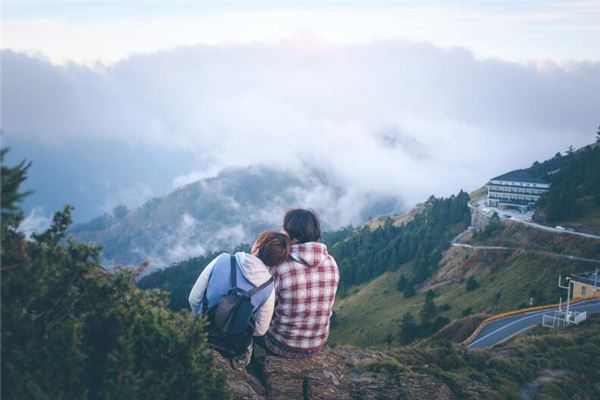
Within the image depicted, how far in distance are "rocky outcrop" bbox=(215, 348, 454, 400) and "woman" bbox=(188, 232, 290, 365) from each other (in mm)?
1853

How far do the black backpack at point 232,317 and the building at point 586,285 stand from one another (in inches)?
2035

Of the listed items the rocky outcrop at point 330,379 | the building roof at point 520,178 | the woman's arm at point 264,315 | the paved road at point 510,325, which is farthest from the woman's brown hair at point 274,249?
the building roof at point 520,178

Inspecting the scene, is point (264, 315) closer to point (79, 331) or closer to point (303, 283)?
point (303, 283)

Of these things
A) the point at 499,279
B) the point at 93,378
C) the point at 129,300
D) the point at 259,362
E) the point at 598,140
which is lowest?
the point at 499,279

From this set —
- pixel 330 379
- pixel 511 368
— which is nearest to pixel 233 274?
pixel 330 379

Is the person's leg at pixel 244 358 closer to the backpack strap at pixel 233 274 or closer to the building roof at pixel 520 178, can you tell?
the backpack strap at pixel 233 274

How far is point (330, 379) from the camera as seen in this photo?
565 inches

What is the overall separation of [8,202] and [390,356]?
13.5 metres

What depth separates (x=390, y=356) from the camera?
18.9 metres

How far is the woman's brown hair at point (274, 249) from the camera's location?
11797mm

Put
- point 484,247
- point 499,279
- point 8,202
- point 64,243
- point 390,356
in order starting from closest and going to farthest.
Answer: point 8,202 < point 64,243 < point 390,356 < point 499,279 < point 484,247

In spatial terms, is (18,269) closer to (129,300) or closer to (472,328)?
(129,300)

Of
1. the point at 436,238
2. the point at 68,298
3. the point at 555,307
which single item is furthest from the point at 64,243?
the point at 436,238

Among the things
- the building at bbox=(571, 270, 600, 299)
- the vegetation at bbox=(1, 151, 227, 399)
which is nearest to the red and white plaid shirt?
the vegetation at bbox=(1, 151, 227, 399)
